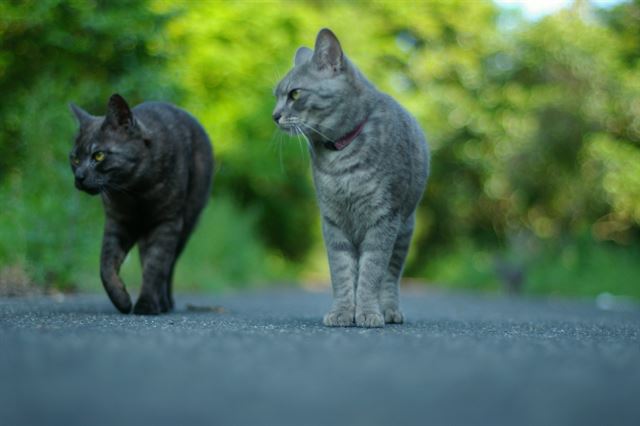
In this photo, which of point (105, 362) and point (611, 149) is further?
point (611, 149)

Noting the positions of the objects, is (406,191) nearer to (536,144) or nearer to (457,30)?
(536,144)

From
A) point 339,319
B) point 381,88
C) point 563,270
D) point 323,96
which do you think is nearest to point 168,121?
point 323,96

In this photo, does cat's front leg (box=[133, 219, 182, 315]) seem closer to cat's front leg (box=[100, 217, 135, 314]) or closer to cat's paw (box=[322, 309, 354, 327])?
cat's front leg (box=[100, 217, 135, 314])

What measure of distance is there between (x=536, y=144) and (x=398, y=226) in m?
18.0

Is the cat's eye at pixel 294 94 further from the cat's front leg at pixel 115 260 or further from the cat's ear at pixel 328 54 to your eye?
the cat's front leg at pixel 115 260

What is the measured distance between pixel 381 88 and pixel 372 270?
14.0 m

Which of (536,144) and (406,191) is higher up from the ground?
(536,144)

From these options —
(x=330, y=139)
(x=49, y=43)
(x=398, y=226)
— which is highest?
(x=49, y=43)

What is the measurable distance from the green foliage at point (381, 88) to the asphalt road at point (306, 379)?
4.21 metres

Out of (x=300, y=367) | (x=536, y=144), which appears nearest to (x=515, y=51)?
(x=536, y=144)

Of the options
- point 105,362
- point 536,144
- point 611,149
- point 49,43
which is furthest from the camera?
point 536,144

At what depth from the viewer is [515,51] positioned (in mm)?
23891

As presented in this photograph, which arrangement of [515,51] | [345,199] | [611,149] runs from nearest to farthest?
[345,199], [611,149], [515,51]

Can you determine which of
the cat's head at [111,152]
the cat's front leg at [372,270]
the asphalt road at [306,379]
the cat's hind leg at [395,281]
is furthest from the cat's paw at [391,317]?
the cat's head at [111,152]
